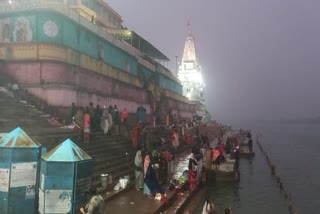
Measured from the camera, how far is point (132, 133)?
67.6 ft

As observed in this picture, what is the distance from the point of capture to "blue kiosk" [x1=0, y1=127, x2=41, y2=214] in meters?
8.57

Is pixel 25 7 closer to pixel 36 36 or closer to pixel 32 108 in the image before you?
pixel 36 36

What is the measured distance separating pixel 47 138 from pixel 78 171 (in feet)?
16.3

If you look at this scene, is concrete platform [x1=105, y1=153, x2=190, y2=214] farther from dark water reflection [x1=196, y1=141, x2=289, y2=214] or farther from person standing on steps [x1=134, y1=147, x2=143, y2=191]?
dark water reflection [x1=196, y1=141, x2=289, y2=214]

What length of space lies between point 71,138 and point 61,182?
21.1ft

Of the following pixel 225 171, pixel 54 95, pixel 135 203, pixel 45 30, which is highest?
pixel 45 30

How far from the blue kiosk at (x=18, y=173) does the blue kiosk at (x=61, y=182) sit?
0.27 meters

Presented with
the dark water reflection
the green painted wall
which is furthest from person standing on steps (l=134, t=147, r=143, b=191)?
the green painted wall

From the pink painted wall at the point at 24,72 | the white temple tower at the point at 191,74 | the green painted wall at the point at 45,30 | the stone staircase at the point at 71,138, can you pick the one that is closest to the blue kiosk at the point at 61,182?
the stone staircase at the point at 71,138

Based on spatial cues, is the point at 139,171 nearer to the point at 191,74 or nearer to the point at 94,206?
the point at 94,206

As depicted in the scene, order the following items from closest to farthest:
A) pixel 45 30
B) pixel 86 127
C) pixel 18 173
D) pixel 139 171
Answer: pixel 18 173, pixel 139 171, pixel 86 127, pixel 45 30

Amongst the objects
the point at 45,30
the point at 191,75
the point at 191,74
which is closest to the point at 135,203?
the point at 45,30

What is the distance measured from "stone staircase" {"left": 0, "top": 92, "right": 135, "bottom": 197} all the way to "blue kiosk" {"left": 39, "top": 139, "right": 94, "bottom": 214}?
3.84 m

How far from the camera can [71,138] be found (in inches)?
592
